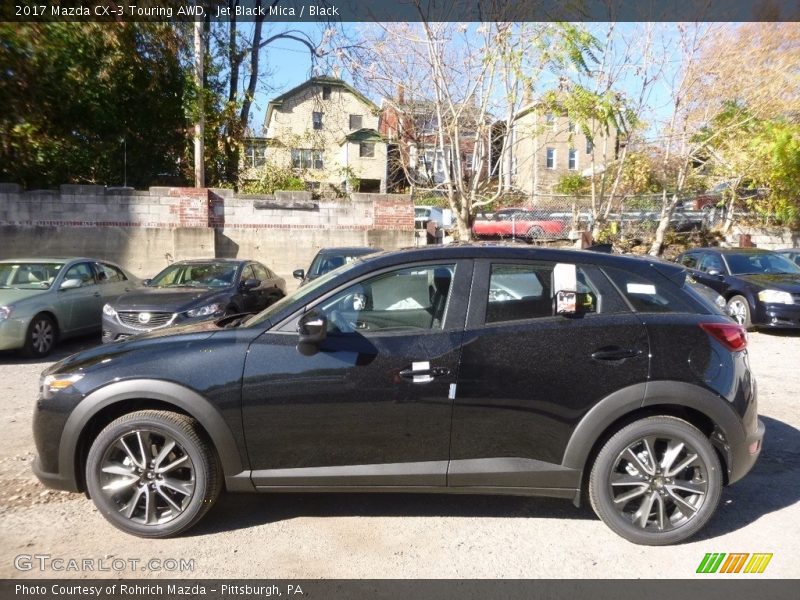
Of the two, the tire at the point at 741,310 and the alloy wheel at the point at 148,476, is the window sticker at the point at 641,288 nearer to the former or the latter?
the alloy wheel at the point at 148,476

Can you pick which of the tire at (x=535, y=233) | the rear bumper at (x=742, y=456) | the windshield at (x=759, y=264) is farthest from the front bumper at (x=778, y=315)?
the tire at (x=535, y=233)

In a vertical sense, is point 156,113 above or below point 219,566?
above

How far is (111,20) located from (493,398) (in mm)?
13982

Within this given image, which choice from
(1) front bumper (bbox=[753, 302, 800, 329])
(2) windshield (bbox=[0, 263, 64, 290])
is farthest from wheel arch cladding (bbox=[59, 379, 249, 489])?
(1) front bumper (bbox=[753, 302, 800, 329])

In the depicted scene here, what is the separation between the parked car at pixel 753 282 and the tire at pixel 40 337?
10.8m

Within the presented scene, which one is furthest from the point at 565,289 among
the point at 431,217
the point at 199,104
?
the point at 431,217

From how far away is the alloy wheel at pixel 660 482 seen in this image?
3.56 meters

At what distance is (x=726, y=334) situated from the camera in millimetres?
3637

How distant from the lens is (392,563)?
11.0 ft

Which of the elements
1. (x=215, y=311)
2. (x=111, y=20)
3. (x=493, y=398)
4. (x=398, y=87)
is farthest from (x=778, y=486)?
(x=111, y=20)

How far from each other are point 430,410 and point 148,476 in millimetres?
1720

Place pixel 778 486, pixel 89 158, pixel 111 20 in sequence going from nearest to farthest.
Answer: pixel 778 486
pixel 111 20
pixel 89 158

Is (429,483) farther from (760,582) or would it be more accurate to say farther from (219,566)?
(760,582)

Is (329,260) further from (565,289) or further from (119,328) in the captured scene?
(565,289)
